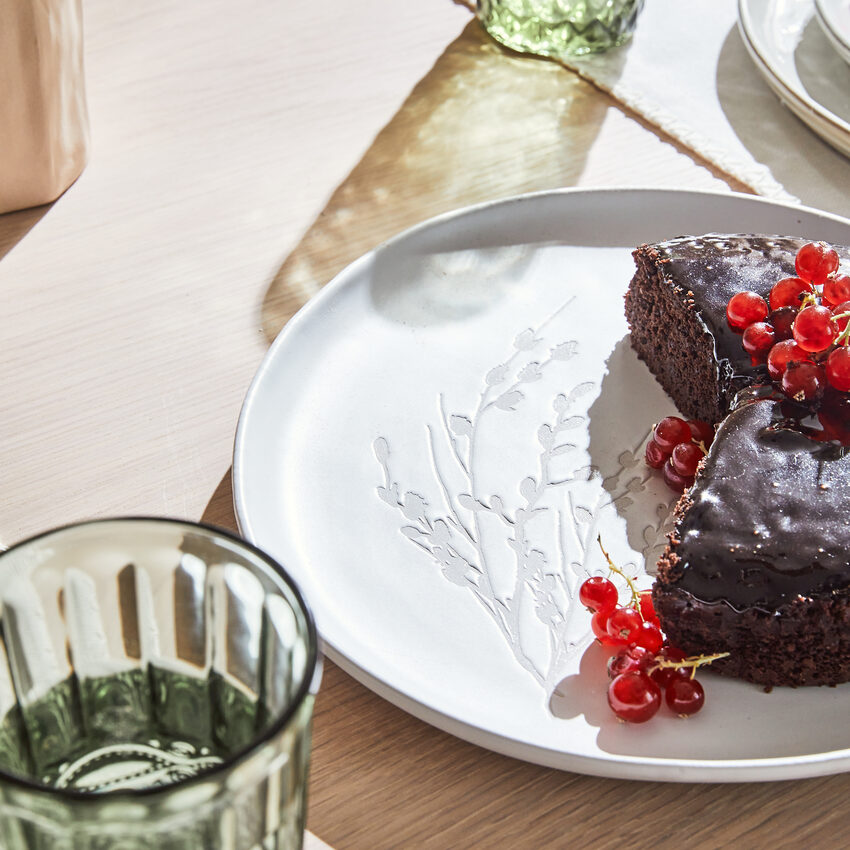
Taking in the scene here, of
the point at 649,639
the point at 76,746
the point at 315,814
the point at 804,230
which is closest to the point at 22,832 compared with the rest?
the point at 76,746

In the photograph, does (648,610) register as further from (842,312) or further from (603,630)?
(842,312)

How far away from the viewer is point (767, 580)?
80 cm

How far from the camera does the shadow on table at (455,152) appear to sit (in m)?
1.22

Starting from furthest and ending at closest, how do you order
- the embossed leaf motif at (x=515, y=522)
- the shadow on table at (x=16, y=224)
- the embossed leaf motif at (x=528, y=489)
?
the shadow on table at (x=16, y=224) < the embossed leaf motif at (x=528, y=489) < the embossed leaf motif at (x=515, y=522)

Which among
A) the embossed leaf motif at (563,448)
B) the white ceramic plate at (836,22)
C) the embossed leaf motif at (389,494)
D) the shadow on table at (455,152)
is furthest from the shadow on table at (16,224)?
the white ceramic plate at (836,22)

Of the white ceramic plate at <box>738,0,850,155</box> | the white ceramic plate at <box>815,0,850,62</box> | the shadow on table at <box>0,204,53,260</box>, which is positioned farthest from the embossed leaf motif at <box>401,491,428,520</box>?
the white ceramic plate at <box>815,0,850,62</box>

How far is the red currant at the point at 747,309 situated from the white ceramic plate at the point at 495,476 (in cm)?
12

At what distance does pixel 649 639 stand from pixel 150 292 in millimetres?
651

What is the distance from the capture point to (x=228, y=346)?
111 centimetres

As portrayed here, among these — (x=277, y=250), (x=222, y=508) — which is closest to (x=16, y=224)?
(x=277, y=250)

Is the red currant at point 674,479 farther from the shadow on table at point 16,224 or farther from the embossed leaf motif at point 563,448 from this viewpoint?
the shadow on table at point 16,224

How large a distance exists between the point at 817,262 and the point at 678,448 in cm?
21

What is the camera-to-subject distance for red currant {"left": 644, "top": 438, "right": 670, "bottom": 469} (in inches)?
38.4

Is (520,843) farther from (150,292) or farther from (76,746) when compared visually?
(150,292)
